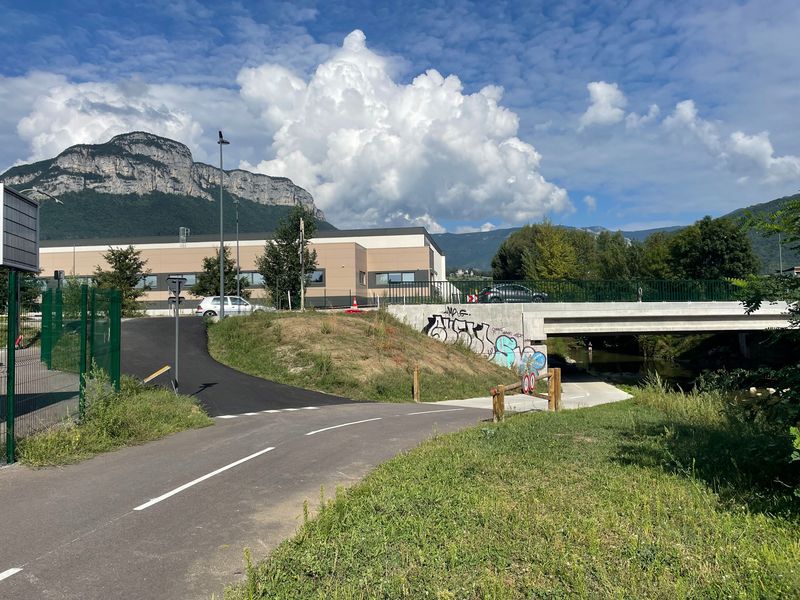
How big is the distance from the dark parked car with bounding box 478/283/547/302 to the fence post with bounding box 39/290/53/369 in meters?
24.0

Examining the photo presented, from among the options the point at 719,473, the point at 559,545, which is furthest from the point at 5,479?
the point at 719,473

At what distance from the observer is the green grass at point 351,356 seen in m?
21.6

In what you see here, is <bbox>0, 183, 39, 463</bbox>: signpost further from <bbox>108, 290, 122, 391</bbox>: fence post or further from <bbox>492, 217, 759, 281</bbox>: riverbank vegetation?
<bbox>492, 217, 759, 281</bbox>: riverbank vegetation

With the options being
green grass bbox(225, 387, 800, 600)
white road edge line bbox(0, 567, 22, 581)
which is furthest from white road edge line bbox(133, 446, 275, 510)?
green grass bbox(225, 387, 800, 600)

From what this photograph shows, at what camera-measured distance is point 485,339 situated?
31.1m

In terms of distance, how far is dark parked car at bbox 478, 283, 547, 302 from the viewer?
32250 mm

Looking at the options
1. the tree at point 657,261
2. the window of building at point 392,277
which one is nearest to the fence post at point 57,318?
the tree at point 657,261

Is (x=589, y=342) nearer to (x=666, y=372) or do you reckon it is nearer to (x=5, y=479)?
(x=666, y=372)

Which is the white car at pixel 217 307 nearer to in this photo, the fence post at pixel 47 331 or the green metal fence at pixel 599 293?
the green metal fence at pixel 599 293

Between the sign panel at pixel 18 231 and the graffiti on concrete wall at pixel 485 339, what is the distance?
2238 centimetres

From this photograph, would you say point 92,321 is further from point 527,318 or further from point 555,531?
point 527,318

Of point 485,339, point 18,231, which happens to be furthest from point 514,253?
point 18,231

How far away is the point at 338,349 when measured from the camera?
2388 centimetres

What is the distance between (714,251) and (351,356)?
41687 millimetres
